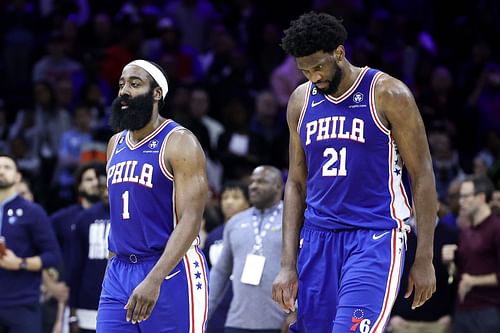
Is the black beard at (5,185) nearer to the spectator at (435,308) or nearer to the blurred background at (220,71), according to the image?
the blurred background at (220,71)

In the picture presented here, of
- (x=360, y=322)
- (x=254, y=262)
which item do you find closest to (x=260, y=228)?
(x=254, y=262)

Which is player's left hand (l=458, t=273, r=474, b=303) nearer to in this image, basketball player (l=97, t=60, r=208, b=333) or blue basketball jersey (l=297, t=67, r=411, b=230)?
basketball player (l=97, t=60, r=208, b=333)

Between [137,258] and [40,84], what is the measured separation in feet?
26.7

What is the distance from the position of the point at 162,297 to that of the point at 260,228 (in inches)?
109

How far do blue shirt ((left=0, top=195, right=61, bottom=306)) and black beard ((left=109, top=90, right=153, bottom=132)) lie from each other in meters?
3.23

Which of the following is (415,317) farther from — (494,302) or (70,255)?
(70,255)

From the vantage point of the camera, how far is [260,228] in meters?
9.10

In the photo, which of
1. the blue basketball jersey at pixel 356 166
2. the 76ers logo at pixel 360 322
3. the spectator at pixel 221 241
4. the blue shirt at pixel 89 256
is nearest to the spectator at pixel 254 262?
the spectator at pixel 221 241

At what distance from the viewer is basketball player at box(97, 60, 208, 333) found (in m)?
6.35

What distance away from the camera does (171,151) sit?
658 cm

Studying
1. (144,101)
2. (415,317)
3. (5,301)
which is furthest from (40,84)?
(144,101)

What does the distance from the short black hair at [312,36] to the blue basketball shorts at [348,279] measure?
3.34ft

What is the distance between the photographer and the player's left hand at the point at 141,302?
6.18m

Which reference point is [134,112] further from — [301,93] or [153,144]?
[301,93]
